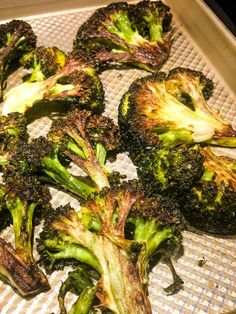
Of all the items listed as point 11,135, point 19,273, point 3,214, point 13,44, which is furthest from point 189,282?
point 13,44

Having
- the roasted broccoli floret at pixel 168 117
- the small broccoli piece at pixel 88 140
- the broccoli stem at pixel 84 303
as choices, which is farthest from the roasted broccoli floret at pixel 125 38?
the broccoli stem at pixel 84 303

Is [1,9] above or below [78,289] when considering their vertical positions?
above

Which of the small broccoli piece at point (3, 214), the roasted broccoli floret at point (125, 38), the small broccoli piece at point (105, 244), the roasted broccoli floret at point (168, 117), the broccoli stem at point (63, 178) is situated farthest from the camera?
the roasted broccoli floret at point (125, 38)

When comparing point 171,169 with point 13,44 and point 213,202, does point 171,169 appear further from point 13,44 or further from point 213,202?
point 13,44

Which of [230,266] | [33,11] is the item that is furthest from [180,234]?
[33,11]

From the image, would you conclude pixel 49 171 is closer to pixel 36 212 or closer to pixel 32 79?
pixel 36 212

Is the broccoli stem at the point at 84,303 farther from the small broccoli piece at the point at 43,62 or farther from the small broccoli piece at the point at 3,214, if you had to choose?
the small broccoli piece at the point at 43,62

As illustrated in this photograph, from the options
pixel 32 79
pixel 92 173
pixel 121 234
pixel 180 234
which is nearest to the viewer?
pixel 121 234

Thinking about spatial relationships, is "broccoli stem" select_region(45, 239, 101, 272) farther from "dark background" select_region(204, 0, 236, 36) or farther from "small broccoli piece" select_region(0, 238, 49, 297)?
"dark background" select_region(204, 0, 236, 36)
